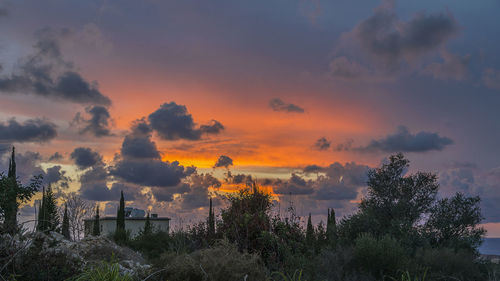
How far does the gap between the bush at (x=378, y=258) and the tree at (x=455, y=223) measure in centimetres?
955

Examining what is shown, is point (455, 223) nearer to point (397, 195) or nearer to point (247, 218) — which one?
point (397, 195)

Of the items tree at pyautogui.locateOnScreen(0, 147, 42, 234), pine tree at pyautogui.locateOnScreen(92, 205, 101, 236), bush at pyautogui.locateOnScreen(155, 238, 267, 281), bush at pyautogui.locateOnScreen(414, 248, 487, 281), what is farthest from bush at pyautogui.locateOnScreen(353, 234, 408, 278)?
pine tree at pyautogui.locateOnScreen(92, 205, 101, 236)

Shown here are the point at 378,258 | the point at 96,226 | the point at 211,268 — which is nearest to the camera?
the point at 211,268

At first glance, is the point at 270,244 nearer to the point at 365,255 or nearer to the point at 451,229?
the point at 365,255

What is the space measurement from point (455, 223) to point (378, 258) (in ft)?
39.1

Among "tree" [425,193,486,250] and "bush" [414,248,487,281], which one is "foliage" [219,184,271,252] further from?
"tree" [425,193,486,250]

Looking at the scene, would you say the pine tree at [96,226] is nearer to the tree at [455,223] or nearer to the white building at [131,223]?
the white building at [131,223]

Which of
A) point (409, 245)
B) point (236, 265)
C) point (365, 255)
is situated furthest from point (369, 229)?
point (236, 265)

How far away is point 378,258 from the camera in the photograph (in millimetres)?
12602

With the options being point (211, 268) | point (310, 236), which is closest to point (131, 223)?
point (310, 236)

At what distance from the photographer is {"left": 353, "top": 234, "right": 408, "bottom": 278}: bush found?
40.8ft

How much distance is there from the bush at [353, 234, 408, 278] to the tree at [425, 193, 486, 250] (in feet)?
31.3

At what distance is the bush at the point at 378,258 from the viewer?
40.8ft

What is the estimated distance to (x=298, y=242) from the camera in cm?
1203
